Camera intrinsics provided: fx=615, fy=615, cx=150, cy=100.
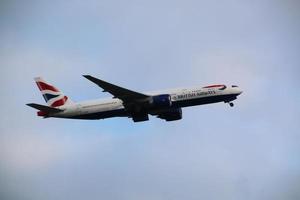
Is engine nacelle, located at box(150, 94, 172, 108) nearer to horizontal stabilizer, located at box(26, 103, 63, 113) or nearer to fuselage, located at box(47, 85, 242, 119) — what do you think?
fuselage, located at box(47, 85, 242, 119)

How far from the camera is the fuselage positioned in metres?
65.8

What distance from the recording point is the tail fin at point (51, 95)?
72244mm

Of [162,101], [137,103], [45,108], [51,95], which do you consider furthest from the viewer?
[51,95]

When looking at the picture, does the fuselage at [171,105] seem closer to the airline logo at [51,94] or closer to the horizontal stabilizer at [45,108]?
the horizontal stabilizer at [45,108]

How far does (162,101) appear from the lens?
65500mm

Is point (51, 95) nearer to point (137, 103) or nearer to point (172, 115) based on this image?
point (137, 103)

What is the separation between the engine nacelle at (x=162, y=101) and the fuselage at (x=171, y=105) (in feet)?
1.80

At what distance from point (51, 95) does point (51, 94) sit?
0.57 ft

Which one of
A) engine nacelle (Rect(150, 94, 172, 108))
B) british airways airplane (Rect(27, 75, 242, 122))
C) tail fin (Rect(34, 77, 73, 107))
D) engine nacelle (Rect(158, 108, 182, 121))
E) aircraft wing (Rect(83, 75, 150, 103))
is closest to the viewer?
aircraft wing (Rect(83, 75, 150, 103))

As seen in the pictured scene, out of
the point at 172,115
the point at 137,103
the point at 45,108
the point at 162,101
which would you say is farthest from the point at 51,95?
the point at 162,101

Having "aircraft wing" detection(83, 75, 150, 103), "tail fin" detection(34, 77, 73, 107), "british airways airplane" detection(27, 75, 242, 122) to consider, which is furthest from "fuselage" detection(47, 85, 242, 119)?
"tail fin" detection(34, 77, 73, 107)

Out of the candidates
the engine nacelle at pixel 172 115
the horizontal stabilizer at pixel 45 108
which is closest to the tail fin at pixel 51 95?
the horizontal stabilizer at pixel 45 108

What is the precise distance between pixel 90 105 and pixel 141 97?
603 centimetres

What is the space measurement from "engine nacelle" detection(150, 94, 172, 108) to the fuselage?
0.55 meters
